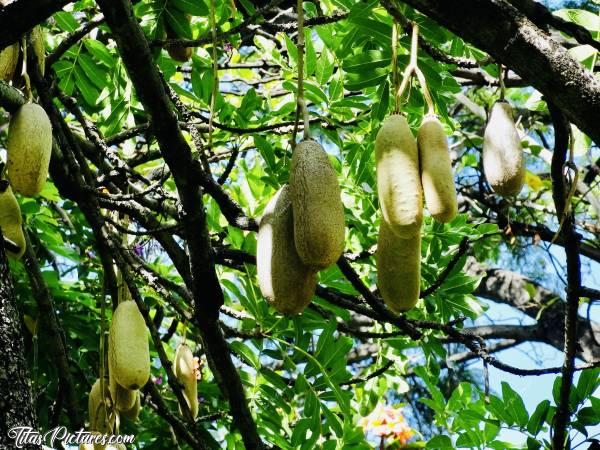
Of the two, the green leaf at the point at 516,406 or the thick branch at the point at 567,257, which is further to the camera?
the green leaf at the point at 516,406

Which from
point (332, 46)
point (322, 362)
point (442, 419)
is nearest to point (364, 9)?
point (332, 46)

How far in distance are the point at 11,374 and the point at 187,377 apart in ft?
2.82

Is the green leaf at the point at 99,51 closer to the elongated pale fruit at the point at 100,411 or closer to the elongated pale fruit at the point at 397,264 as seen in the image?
the elongated pale fruit at the point at 100,411

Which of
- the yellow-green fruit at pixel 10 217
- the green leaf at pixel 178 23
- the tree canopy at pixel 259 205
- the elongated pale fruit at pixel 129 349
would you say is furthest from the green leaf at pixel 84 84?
the elongated pale fruit at pixel 129 349

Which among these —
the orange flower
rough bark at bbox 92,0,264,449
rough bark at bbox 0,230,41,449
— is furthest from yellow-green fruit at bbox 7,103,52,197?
the orange flower

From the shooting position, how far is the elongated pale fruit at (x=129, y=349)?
1.83 meters

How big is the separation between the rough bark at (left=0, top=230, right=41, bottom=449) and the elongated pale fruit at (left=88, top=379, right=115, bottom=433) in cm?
33

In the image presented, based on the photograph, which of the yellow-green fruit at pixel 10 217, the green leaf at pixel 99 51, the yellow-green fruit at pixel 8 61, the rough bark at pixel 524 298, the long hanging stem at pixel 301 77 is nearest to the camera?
the long hanging stem at pixel 301 77

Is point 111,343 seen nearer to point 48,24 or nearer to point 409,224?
point 409,224

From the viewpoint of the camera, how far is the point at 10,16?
1464 mm

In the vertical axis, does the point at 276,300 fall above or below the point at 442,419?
above

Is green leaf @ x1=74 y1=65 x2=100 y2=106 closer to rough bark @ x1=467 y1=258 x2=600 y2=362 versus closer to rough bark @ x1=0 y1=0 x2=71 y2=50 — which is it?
rough bark @ x1=0 y1=0 x2=71 y2=50

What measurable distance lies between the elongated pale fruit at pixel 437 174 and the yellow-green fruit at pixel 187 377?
1.38m

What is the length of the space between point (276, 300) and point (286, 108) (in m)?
1.52
